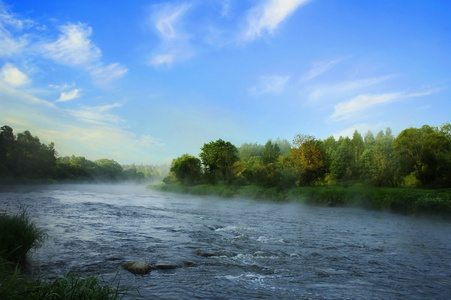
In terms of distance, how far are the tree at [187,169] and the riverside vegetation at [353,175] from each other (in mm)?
324

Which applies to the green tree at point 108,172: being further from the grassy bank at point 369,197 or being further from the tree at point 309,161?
the tree at point 309,161

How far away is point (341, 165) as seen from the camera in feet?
278

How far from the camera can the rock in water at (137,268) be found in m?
9.66

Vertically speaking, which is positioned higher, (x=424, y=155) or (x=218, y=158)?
(x=218, y=158)

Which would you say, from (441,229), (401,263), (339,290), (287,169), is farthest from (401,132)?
(339,290)

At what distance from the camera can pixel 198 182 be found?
8169 centimetres

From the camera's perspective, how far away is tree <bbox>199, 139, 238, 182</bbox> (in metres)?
81.6

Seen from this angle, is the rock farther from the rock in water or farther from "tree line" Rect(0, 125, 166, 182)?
"tree line" Rect(0, 125, 166, 182)

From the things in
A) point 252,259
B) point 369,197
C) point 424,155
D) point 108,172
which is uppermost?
point 424,155

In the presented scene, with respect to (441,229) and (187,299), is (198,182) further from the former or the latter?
(187,299)

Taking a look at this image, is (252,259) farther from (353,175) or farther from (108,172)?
(108,172)

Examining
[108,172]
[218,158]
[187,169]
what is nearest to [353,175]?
[218,158]

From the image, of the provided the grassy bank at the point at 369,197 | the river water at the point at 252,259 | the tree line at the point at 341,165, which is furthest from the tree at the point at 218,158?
the river water at the point at 252,259

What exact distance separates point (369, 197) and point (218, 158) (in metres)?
52.1
